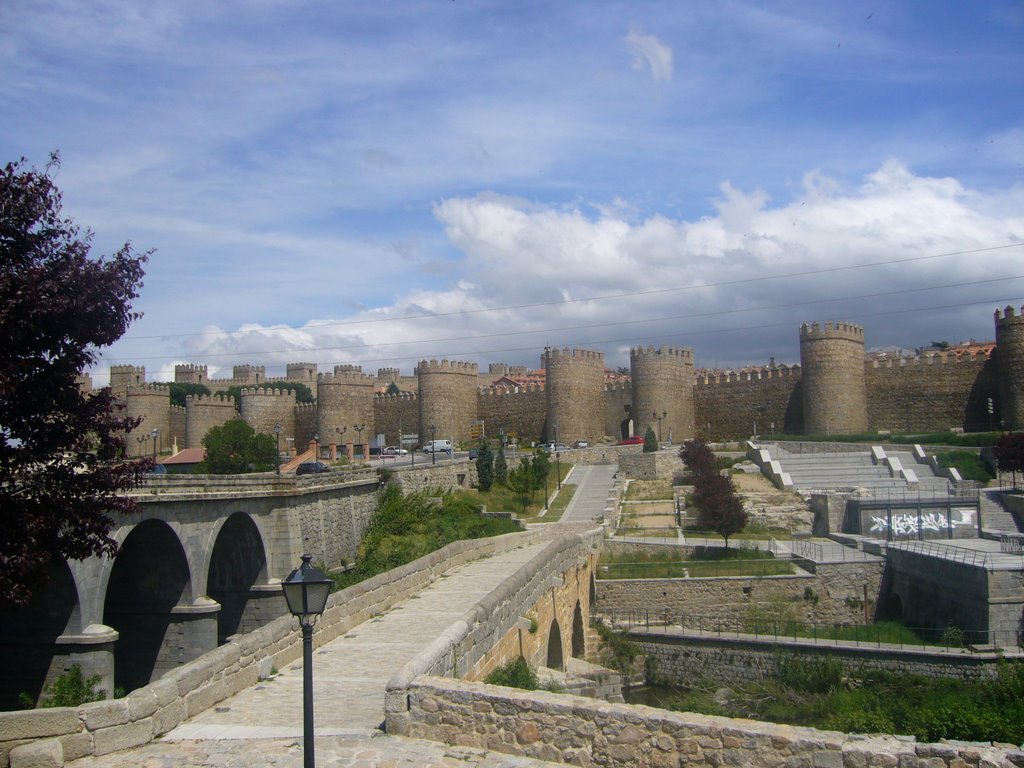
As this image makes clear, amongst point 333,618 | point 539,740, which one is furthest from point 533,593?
point 539,740

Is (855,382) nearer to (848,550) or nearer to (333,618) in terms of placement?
(848,550)

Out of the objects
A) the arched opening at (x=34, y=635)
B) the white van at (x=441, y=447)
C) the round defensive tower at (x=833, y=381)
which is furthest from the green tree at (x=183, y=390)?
the arched opening at (x=34, y=635)

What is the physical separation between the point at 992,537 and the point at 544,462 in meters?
15.1

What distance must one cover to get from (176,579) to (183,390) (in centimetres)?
6864

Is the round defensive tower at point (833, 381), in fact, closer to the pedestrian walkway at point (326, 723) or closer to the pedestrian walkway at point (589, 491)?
the pedestrian walkway at point (589, 491)

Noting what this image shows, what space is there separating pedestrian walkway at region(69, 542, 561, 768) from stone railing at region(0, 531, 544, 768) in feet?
0.38

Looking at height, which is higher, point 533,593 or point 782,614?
point 533,593

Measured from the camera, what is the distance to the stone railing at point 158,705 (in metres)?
7.22

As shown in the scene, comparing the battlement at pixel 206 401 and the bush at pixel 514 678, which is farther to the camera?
the battlement at pixel 206 401

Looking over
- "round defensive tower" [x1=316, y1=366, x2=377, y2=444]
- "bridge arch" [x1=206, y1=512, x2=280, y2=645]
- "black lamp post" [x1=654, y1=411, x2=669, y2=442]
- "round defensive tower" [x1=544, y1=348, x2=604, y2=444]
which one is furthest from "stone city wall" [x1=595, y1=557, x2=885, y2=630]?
"round defensive tower" [x1=316, y1=366, x2=377, y2=444]

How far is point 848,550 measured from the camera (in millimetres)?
28797

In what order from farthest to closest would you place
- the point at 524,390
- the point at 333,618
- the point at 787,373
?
the point at 524,390 < the point at 787,373 < the point at 333,618

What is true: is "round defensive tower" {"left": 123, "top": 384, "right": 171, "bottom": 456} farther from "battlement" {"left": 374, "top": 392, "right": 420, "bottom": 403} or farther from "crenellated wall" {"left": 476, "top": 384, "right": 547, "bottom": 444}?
"crenellated wall" {"left": 476, "top": 384, "right": 547, "bottom": 444}

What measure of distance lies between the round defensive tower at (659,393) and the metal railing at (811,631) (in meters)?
24.1
